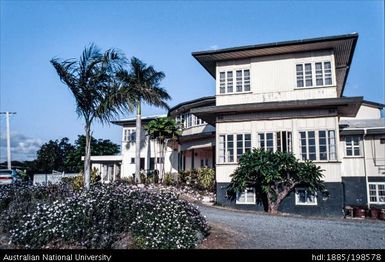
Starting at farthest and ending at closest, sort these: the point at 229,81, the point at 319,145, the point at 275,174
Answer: the point at 229,81, the point at 319,145, the point at 275,174

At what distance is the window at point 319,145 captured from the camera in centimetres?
1716

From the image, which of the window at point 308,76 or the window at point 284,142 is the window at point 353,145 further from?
the window at point 284,142

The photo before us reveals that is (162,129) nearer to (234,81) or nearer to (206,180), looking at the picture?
(206,180)

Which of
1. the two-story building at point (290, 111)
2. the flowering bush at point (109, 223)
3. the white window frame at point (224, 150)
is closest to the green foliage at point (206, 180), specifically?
the two-story building at point (290, 111)

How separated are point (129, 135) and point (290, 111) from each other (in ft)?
72.3

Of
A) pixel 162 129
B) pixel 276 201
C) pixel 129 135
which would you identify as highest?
pixel 129 135

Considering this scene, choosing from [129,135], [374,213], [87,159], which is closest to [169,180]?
[129,135]

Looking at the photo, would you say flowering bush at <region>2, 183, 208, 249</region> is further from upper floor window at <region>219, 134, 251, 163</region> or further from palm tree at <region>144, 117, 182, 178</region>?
palm tree at <region>144, 117, 182, 178</region>

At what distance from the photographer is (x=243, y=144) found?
1888 cm

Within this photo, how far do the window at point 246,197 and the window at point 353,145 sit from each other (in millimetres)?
8944

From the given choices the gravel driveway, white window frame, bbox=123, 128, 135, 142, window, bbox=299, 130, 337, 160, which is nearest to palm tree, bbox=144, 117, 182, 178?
white window frame, bbox=123, 128, 135, 142
